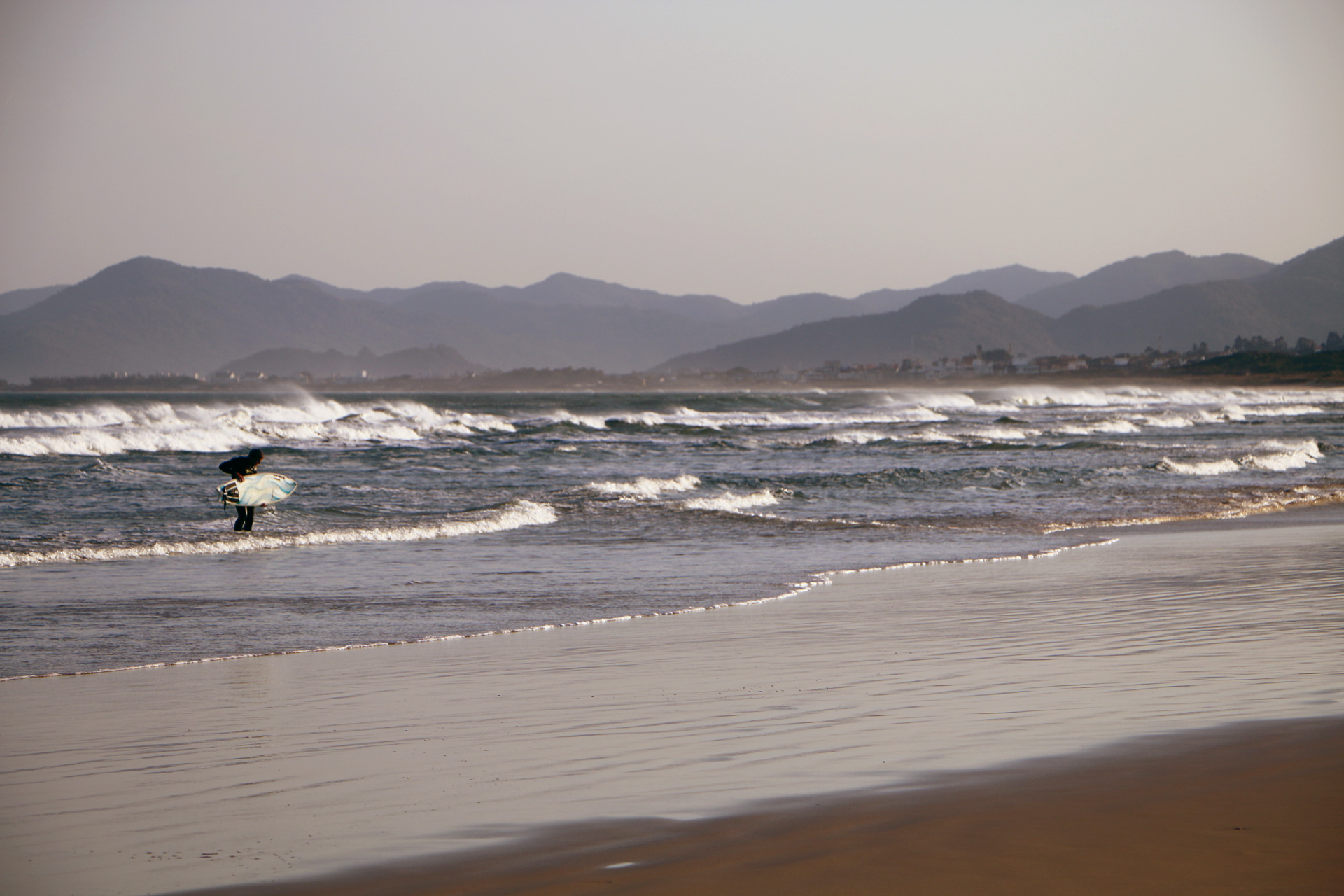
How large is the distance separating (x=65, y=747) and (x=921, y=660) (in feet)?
16.1

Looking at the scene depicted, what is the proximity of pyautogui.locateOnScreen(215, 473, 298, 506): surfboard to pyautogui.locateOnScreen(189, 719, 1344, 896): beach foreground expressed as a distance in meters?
12.3

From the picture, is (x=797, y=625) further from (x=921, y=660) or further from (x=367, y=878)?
(x=367, y=878)

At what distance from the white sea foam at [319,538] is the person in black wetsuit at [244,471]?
0.69 feet

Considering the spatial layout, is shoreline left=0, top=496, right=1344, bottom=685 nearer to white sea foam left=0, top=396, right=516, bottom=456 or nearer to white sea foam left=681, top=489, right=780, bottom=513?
white sea foam left=681, top=489, right=780, bottom=513

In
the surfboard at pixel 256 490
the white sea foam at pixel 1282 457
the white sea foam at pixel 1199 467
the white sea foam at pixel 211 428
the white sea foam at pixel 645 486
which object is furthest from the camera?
the white sea foam at pixel 211 428

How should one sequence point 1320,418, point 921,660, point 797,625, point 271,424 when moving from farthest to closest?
point 1320,418 → point 271,424 → point 797,625 → point 921,660

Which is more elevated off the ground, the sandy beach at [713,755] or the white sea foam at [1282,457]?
the sandy beach at [713,755]

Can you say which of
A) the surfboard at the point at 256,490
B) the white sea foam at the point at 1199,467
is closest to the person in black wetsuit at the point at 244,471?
the surfboard at the point at 256,490

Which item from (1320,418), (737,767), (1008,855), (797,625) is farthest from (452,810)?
(1320,418)

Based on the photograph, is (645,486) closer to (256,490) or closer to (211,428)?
(256,490)

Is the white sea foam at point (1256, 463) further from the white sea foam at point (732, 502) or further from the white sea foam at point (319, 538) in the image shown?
the white sea foam at point (319, 538)

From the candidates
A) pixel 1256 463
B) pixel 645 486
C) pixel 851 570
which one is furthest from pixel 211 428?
pixel 1256 463

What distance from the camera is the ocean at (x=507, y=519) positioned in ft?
33.0

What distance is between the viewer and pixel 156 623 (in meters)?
9.63
